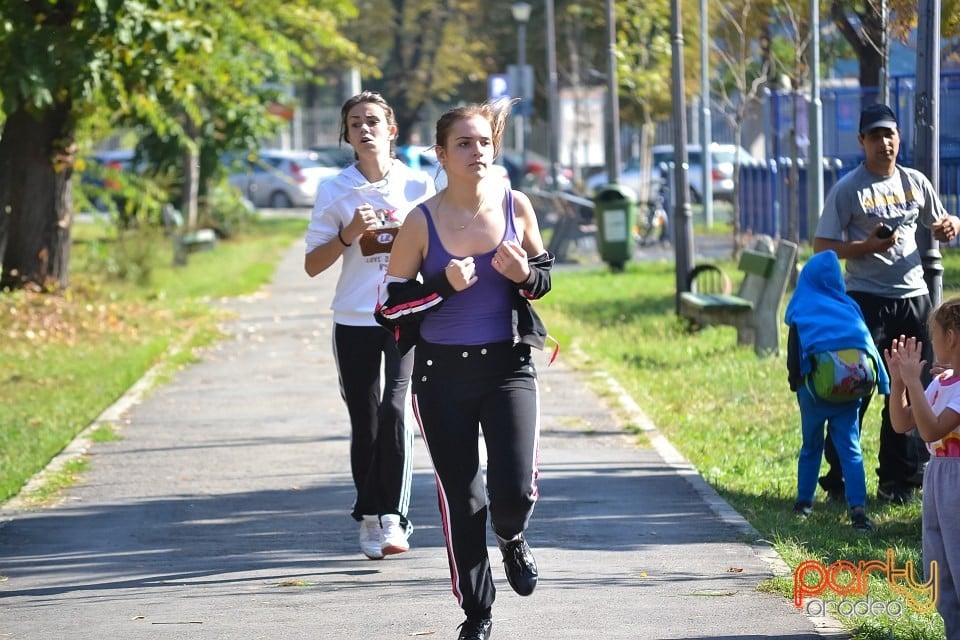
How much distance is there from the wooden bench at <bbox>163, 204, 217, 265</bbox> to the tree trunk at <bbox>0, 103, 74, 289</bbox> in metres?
6.61

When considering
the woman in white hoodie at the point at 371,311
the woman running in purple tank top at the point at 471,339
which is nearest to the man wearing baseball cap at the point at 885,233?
the woman in white hoodie at the point at 371,311

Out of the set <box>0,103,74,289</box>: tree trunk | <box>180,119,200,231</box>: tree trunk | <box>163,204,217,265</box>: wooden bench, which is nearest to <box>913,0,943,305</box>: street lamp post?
<box>0,103,74,289</box>: tree trunk

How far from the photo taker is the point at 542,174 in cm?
4475

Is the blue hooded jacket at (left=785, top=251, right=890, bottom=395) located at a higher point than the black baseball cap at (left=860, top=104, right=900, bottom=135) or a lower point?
lower

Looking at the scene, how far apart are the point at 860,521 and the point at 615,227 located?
14662 millimetres

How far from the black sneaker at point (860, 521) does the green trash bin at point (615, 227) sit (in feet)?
47.7

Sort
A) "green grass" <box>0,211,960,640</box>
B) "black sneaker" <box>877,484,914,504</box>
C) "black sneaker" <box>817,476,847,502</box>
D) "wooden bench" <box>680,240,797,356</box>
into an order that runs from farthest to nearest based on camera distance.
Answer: "wooden bench" <box>680,240,797,356</box>, "black sneaker" <box>817,476,847,502</box>, "black sneaker" <box>877,484,914,504</box>, "green grass" <box>0,211,960,640</box>

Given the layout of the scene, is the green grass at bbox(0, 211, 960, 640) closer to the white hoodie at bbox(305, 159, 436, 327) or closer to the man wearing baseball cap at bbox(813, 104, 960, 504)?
the man wearing baseball cap at bbox(813, 104, 960, 504)

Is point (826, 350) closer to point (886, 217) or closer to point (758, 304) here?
point (886, 217)

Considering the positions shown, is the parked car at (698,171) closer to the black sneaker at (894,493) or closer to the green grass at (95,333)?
the green grass at (95,333)

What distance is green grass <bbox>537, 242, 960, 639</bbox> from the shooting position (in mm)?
6594

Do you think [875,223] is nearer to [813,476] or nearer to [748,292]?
[813,476]

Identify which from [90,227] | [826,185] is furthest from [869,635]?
[90,227]

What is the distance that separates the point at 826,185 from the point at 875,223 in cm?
1746
